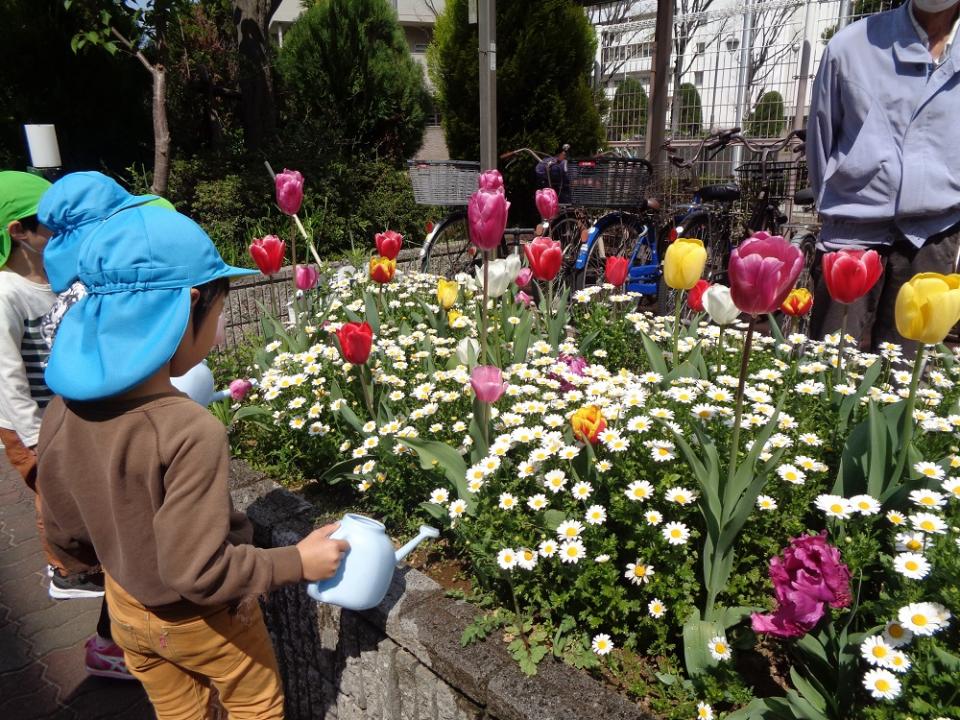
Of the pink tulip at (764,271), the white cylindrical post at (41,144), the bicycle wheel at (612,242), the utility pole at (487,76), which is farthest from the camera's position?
the bicycle wheel at (612,242)

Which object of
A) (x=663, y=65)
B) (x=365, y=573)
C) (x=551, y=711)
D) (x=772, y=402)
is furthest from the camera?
(x=663, y=65)

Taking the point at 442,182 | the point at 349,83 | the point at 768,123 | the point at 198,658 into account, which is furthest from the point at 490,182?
the point at 349,83

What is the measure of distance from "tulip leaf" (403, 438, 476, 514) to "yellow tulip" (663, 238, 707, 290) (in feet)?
2.62

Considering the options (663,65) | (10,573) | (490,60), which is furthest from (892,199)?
(663,65)

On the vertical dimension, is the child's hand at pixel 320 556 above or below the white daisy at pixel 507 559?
above

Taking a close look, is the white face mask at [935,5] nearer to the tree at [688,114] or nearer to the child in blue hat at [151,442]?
the child in blue hat at [151,442]

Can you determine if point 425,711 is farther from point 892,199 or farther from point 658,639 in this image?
point 892,199

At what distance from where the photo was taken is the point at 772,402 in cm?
219

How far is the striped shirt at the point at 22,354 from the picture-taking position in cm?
204

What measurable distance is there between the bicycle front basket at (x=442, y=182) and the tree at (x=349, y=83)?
3556 mm

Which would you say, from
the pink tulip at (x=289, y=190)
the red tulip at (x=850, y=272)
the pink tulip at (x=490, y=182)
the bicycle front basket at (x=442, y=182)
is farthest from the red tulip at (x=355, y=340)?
the bicycle front basket at (x=442, y=182)

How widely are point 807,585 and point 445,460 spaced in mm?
967

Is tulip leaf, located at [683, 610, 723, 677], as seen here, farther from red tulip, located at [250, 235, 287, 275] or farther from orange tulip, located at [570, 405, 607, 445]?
red tulip, located at [250, 235, 287, 275]

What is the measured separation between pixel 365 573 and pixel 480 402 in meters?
0.60
